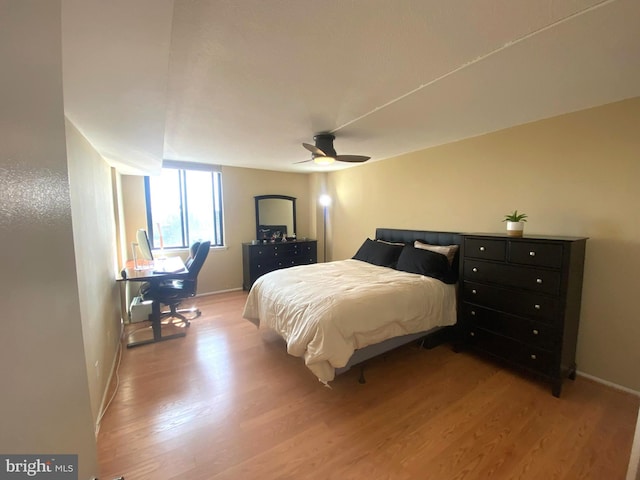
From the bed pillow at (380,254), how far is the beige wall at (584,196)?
0.72 meters

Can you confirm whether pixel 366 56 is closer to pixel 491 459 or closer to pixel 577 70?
pixel 577 70

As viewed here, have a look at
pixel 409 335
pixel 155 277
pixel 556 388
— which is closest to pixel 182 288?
pixel 155 277

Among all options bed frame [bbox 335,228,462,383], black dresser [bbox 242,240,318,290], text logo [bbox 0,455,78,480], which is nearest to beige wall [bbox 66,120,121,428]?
text logo [bbox 0,455,78,480]

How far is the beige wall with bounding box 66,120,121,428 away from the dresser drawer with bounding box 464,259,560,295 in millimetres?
2993

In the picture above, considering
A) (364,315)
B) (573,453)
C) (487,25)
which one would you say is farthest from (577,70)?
(573,453)

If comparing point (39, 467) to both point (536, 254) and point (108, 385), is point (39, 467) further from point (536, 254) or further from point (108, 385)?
point (536, 254)

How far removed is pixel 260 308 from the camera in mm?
2834

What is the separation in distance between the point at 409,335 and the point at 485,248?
1.11m

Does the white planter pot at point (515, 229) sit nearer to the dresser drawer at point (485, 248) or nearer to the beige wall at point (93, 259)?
the dresser drawer at point (485, 248)

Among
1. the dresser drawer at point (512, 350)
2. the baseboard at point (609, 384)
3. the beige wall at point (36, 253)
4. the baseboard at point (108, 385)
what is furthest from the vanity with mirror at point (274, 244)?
the baseboard at point (609, 384)

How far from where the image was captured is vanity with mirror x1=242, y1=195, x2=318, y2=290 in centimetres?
476

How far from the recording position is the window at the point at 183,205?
4301 mm

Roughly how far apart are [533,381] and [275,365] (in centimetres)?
227

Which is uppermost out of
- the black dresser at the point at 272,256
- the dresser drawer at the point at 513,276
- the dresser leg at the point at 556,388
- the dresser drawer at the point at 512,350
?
the dresser drawer at the point at 513,276
